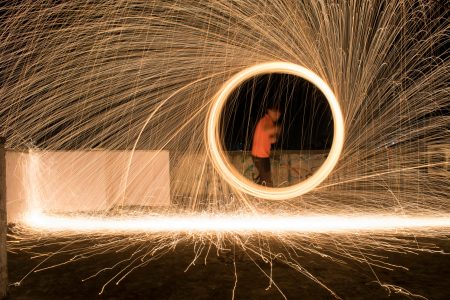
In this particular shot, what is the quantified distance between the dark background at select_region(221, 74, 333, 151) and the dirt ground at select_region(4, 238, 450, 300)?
12.4 meters

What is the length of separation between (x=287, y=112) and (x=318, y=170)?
12.1 metres

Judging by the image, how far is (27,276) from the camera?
4.21 meters

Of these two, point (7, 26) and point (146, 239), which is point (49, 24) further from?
point (146, 239)

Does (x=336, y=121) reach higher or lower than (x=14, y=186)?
higher

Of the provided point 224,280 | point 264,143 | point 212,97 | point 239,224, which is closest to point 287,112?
point 264,143

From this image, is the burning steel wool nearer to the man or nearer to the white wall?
the white wall

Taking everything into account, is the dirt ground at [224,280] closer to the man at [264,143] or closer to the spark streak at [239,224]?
the spark streak at [239,224]

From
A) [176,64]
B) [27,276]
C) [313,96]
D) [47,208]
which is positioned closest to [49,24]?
[176,64]

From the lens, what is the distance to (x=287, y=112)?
733 inches

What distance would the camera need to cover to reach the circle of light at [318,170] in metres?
6.60

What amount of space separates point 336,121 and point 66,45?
4476 millimetres

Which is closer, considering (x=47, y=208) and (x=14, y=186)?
(x=14, y=186)

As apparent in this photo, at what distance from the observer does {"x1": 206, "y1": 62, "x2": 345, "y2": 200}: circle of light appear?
6.60 m

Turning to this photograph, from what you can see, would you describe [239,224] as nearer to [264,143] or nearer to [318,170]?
[318,170]
